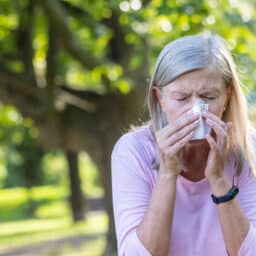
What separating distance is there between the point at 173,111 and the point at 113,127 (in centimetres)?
897

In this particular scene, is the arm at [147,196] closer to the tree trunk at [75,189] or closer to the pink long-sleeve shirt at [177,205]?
the pink long-sleeve shirt at [177,205]

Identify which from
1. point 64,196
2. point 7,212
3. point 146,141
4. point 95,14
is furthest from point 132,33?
point 64,196

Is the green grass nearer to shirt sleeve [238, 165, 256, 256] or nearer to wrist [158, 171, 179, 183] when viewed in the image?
shirt sleeve [238, 165, 256, 256]

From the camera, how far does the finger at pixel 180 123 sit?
2.37m

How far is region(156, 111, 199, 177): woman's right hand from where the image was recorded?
2373 millimetres

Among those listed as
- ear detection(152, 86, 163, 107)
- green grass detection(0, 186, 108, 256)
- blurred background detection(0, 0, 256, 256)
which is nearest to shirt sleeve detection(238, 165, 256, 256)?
ear detection(152, 86, 163, 107)

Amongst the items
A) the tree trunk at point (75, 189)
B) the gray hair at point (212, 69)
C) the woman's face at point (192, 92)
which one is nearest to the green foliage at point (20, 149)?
the tree trunk at point (75, 189)

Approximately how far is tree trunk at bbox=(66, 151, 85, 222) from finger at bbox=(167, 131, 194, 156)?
757 inches

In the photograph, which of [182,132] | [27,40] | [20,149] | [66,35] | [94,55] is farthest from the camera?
[20,149]

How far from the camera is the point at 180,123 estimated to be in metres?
2.38

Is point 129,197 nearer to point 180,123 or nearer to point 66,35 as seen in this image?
point 180,123

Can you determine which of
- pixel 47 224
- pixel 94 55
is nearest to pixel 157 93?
pixel 94 55

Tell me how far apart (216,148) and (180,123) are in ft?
0.46

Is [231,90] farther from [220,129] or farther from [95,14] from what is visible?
[95,14]
